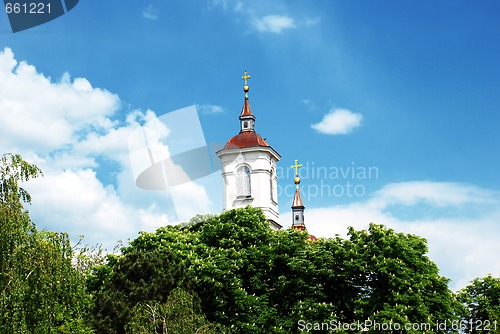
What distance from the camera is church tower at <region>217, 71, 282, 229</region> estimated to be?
5375cm

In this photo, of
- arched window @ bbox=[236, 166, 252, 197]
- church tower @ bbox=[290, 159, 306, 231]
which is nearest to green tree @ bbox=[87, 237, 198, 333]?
arched window @ bbox=[236, 166, 252, 197]

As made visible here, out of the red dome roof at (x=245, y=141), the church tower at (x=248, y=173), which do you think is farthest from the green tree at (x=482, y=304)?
the red dome roof at (x=245, y=141)

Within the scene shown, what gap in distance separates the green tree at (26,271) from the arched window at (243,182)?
33424 mm

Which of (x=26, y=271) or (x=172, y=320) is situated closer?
(x=26, y=271)

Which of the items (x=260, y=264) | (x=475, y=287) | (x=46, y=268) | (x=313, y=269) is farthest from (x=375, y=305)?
(x=46, y=268)

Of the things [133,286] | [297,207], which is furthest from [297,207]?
[133,286]

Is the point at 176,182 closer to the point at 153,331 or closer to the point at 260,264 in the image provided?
the point at 260,264

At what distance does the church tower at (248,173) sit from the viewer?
5375cm

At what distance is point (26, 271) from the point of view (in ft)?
65.1

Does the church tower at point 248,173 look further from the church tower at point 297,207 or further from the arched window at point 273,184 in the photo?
the church tower at point 297,207

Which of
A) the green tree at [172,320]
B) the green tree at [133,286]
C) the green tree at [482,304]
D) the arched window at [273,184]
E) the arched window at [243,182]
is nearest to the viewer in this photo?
the green tree at [172,320]

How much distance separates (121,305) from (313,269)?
29.0 ft

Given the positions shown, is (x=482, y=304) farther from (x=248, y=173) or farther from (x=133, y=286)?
(x=248, y=173)

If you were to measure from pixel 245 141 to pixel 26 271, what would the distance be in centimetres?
3571
